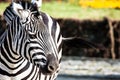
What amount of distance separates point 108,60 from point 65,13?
3.11 meters

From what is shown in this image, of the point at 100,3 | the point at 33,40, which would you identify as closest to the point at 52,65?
the point at 33,40

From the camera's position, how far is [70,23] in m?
20.3

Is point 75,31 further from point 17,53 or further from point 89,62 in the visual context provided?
point 17,53

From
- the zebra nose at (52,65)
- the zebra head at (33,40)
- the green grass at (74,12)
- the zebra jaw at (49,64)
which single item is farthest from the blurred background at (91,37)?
the zebra nose at (52,65)

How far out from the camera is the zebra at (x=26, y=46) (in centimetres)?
755

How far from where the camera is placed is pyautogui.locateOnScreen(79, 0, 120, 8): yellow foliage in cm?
2569

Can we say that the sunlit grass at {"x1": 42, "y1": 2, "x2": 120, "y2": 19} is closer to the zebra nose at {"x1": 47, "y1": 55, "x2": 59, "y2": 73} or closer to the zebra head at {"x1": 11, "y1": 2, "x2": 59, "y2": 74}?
the zebra head at {"x1": 11, "y1": 2, "x2": 59, "y2": 74}

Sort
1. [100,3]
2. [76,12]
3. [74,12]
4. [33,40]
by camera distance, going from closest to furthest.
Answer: [33,40]
[74,12]
[76,12]
[100,3]

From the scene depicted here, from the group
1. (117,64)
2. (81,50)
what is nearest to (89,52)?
(81,50)

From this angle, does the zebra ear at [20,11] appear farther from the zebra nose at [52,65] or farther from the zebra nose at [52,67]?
the zebra nose at [52,67]

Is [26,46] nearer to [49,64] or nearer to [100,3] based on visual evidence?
[49,64]

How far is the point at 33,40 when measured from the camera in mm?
7668

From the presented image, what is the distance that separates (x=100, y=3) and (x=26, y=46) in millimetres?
19550

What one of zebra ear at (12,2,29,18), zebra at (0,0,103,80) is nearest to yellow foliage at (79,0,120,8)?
zebra at (0,0,103,80)
